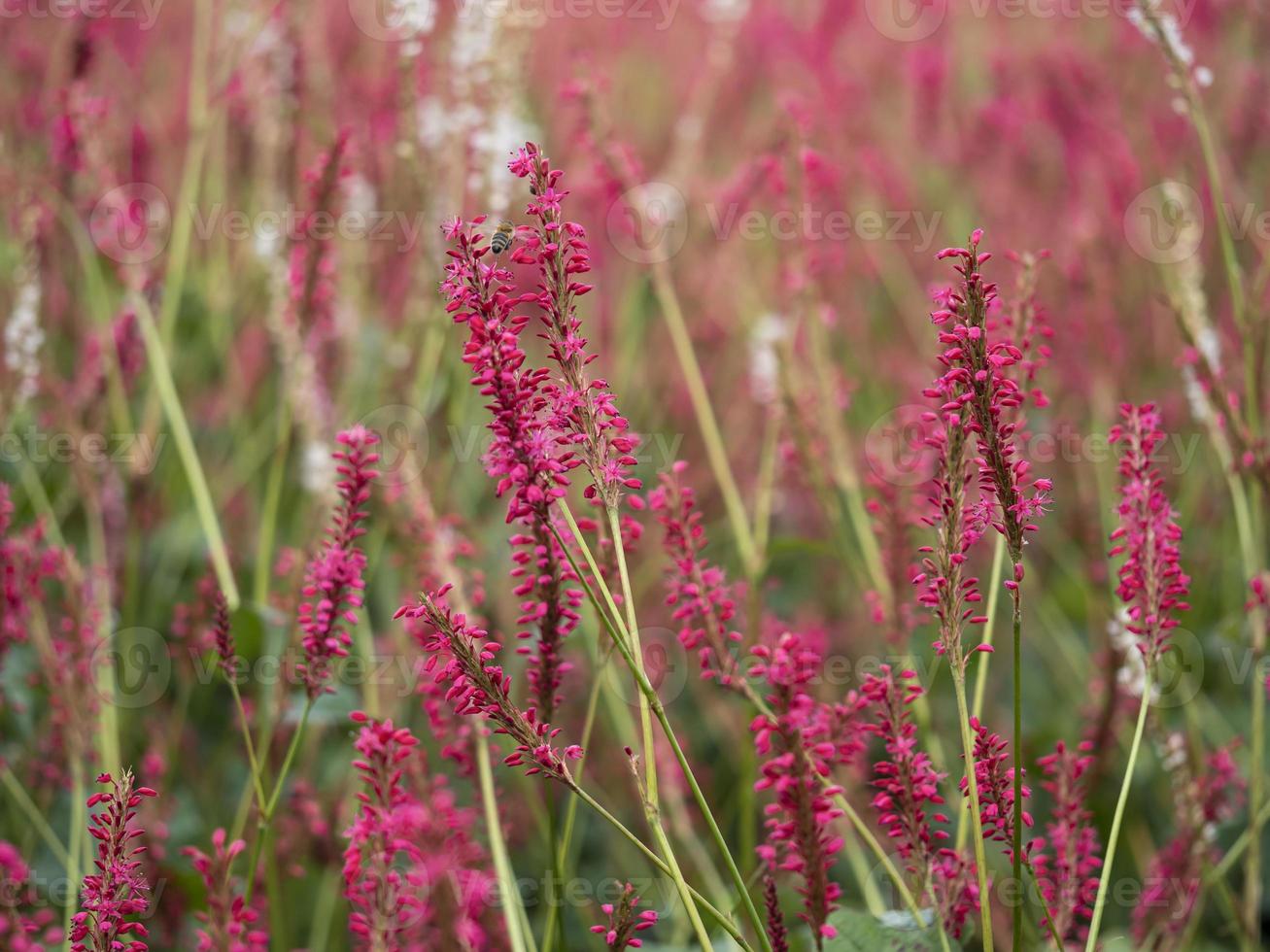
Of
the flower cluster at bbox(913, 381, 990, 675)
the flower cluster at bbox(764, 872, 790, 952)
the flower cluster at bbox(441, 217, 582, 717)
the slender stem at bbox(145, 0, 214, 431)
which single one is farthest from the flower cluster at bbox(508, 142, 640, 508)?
the slender stem at bbox(145, 0, 214, 431)

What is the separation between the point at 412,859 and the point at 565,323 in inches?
33.3

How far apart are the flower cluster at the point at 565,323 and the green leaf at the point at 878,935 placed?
0.57 m

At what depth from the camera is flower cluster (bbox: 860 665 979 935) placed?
109 centimetres

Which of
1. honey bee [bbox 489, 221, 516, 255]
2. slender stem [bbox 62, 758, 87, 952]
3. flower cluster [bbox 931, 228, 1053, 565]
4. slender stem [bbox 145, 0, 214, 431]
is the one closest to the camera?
flower cluster [bbox 931, 228, 1053, 565]

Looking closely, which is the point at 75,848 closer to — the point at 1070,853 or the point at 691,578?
the point at 691,578

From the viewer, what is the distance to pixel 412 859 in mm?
1533

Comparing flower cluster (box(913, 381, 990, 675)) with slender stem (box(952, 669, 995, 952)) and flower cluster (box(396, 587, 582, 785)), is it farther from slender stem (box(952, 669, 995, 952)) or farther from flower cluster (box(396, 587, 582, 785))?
flower cluster (box(396, 587, 582, 785))

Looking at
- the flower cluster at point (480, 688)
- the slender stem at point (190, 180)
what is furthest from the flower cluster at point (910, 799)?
the slender stem at point (190, 180)

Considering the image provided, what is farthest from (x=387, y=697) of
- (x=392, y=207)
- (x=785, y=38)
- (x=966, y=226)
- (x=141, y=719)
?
(x=785, y=38)

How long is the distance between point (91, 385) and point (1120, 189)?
10.0ft

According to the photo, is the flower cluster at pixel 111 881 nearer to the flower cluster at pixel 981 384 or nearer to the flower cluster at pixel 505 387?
the flower cluster at pixel 505 387

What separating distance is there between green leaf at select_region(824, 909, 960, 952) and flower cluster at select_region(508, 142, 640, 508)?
1.87 ft

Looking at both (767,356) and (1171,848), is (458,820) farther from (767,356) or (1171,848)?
(767,356)

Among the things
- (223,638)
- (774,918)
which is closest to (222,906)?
(223,638)
